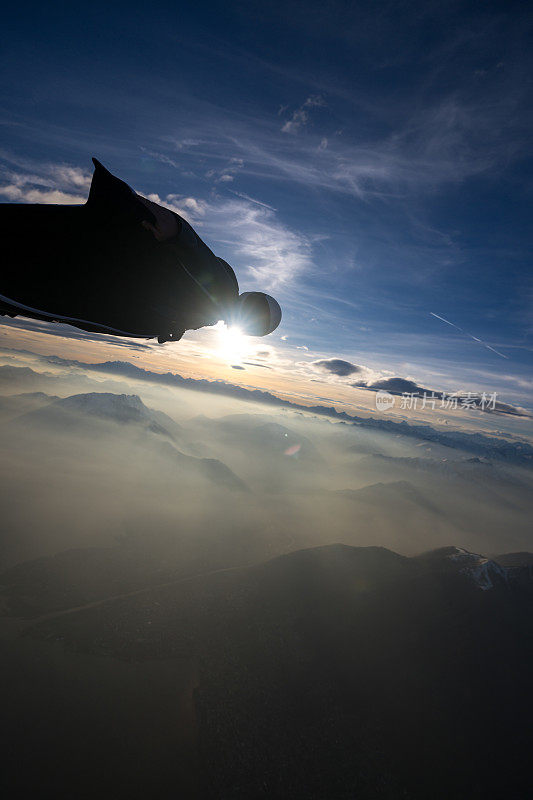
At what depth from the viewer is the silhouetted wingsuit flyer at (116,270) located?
1978mm

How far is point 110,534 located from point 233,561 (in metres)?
49.2

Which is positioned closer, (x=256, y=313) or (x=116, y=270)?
(x=116, y=270)

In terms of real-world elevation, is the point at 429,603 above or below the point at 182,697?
above

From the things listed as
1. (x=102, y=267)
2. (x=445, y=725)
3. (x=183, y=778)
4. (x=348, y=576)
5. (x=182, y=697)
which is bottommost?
(x=183, y=778)

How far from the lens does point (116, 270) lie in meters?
2.39

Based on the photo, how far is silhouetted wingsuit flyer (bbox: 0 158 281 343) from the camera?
1.98 metres

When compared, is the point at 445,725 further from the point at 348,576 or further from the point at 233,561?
the point at 233,561

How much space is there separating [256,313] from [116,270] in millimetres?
1219

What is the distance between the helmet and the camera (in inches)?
110

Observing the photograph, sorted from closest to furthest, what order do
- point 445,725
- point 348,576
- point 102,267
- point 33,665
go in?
1. point 102,267
2. point 445,725
3. point 33,665
4. point 348,576

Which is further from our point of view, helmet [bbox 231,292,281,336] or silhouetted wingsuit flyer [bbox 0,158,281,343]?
helmet [bbox 231,292,281,336]

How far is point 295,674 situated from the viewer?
189 ft

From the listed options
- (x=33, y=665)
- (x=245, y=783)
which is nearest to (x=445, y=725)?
(x=245, y=783)

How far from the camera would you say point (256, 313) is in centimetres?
282
